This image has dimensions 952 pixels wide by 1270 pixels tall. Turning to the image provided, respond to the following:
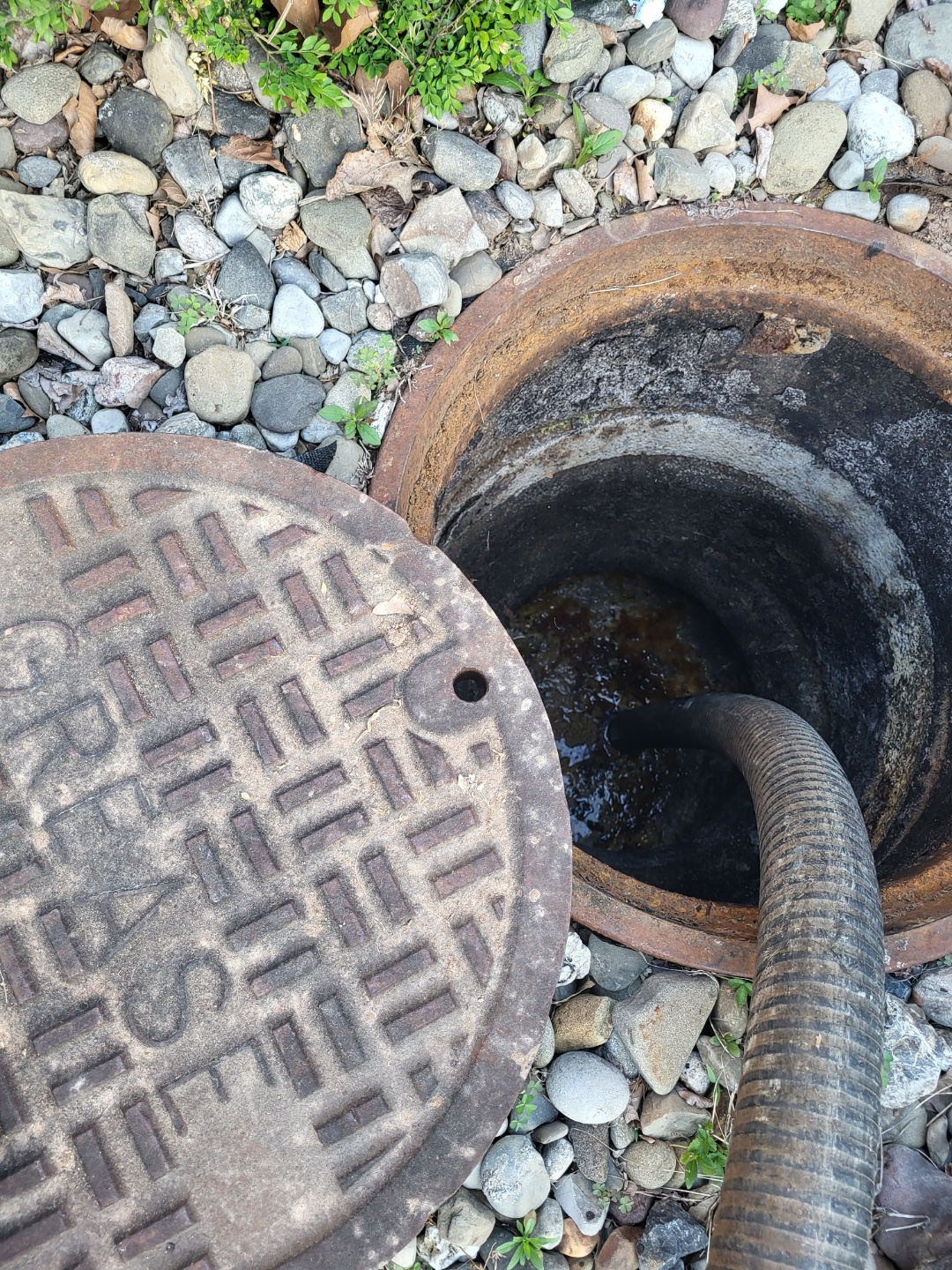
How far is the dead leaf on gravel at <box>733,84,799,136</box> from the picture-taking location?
6.93ft

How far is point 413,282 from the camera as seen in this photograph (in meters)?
1.88

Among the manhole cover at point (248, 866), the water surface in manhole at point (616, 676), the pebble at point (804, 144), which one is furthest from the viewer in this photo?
the water surface in manhole at point (616, 676)

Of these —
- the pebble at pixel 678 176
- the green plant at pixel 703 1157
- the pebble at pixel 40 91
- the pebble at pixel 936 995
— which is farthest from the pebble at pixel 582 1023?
the pebble at pixel 40 91

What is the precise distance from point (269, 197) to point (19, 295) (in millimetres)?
586

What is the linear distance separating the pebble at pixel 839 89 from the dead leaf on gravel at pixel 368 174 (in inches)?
44.5

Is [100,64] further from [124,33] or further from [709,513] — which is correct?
[709,513]

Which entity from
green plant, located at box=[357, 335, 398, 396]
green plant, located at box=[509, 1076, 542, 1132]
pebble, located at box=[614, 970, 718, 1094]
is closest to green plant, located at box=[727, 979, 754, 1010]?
pebble, located at box=[614, 970, 718, 1094]

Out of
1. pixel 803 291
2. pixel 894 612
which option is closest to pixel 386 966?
pixel 803 291

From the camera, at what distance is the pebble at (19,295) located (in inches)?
70.1

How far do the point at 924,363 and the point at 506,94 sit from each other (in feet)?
4.42

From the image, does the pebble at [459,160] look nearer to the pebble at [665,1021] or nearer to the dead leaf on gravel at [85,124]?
the dead leaf on gravel at [85,124]

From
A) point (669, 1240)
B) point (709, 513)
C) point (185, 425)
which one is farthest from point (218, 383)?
point (709, 513)

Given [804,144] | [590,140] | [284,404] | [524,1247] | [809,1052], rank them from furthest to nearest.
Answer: [804,144], [590,140], [284,404], [524,1247], [809,1052]

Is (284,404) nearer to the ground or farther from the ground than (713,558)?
farther from the ground
